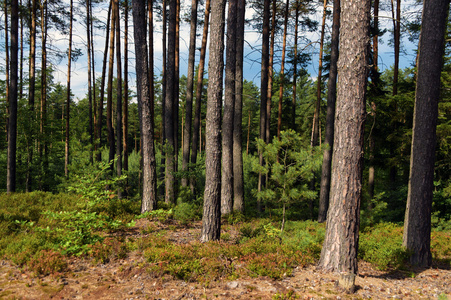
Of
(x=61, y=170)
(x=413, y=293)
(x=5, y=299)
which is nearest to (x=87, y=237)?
(x=5, y=299)

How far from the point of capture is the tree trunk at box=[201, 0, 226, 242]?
20.2 feet

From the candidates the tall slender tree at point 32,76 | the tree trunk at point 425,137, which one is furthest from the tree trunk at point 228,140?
the tall slender tree at point 32,76

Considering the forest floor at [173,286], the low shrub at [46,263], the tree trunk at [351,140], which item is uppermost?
the tree trunk at [351,140]

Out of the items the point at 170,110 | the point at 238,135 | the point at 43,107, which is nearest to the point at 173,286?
the point at 238,135

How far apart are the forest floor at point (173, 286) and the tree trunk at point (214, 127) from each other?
178 cm

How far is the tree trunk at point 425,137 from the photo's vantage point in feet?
20.3

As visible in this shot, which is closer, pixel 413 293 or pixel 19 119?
pixel 413 293

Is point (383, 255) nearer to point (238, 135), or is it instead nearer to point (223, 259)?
point (223, 259)

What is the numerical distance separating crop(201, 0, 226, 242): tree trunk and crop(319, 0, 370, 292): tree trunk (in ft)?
8.72

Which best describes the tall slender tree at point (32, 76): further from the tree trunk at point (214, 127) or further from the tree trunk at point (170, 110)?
the tree trunk at point (214, 127)

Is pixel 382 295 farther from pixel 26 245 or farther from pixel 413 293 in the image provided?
pixel 26 245

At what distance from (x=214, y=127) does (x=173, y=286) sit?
335cm

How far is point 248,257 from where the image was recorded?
529cm

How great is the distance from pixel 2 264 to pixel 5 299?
1.61 m
